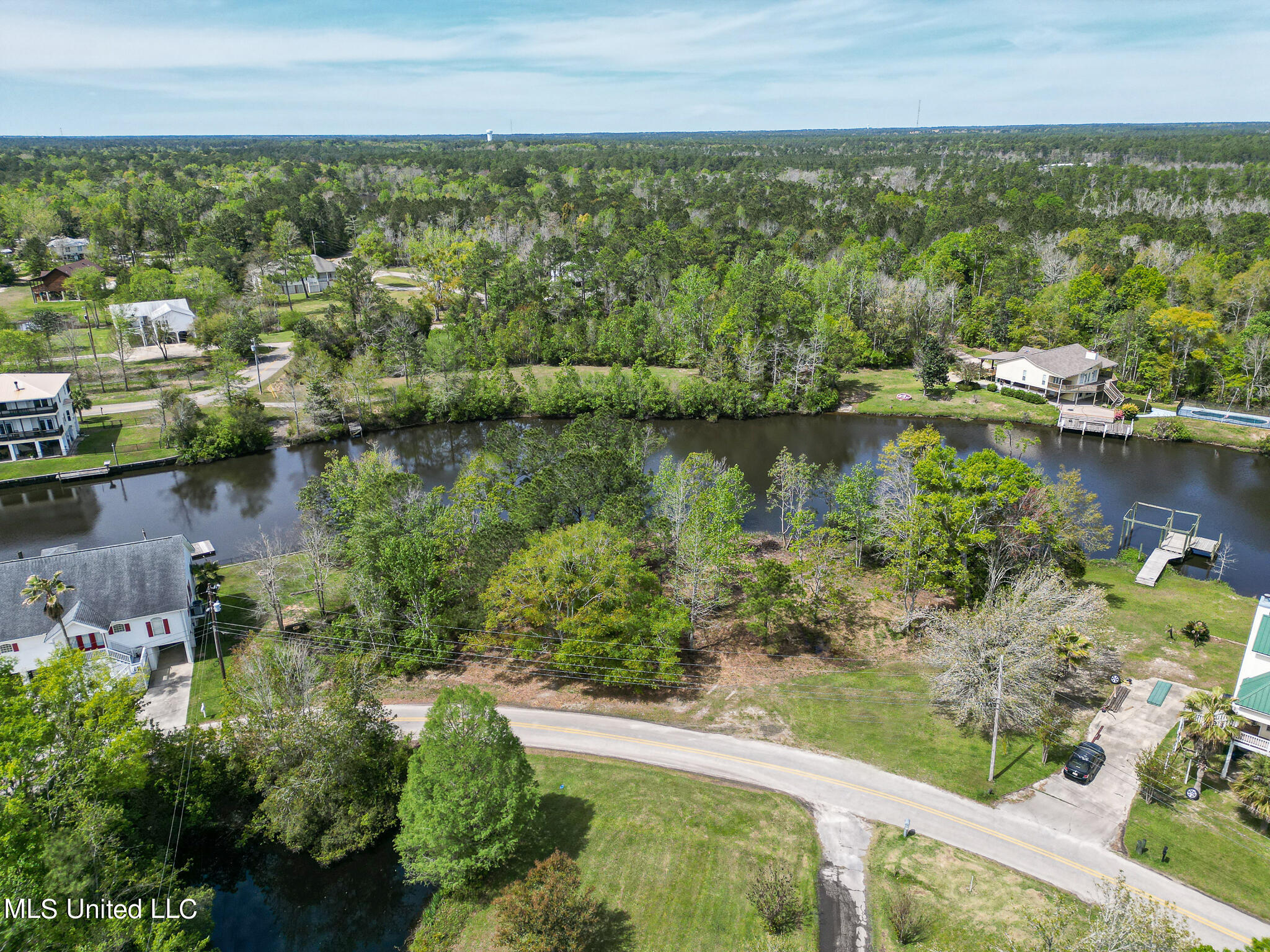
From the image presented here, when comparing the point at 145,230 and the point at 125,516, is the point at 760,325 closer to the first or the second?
the point at 125,516

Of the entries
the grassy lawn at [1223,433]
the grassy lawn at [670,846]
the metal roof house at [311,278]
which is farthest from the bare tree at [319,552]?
the metal roof house at [311,278]

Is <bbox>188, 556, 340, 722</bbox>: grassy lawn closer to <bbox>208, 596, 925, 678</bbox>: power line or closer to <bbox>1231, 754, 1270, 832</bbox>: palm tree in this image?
<bbox>208, 596, 925, 678</bbox>: power line

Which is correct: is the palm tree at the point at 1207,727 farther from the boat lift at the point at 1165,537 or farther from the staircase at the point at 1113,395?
the staircase at the point at 1113,395

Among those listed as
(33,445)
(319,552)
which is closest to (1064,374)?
(319,552)

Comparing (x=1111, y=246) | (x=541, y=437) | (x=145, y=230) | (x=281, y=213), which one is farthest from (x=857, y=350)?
(x=145, y=230)

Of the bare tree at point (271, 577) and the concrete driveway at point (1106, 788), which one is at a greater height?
the bare tree at point (271, 577)

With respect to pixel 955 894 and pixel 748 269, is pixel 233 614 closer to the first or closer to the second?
pixel 955 894

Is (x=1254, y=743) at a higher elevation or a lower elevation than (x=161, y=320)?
lower
